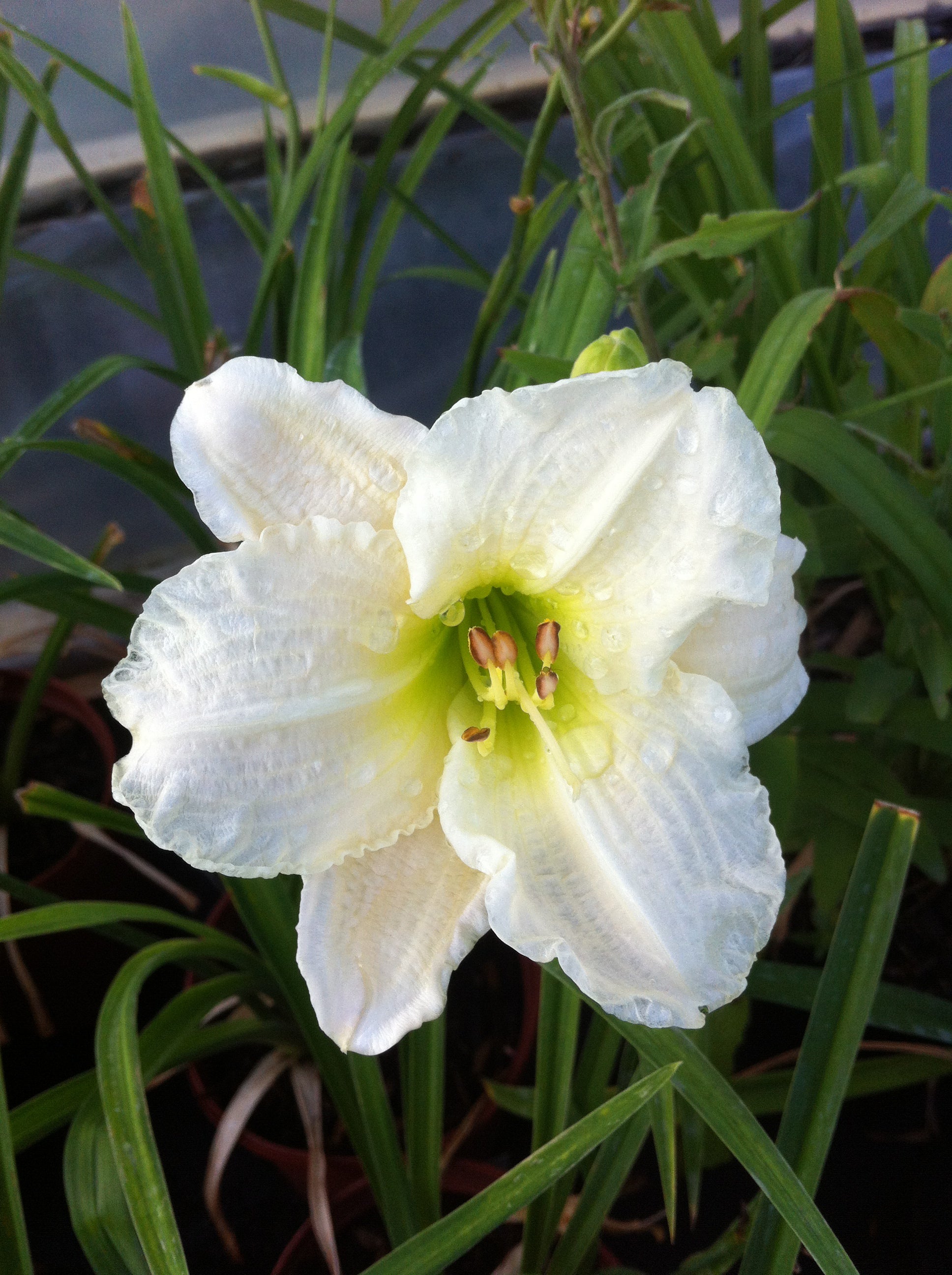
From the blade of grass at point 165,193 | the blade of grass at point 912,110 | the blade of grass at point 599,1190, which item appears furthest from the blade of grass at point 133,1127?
the blade of grass at point 912,110

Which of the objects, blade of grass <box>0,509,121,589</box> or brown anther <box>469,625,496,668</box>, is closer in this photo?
brown anther <box>469,625,496,668</box>

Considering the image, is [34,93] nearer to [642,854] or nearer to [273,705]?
[273,705]

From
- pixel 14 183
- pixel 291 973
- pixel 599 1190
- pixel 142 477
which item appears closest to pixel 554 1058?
pixel 599 1190

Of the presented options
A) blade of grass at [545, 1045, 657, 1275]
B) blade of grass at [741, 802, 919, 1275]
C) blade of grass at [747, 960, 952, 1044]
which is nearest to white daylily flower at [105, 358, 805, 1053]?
blade of grass at [741, 802, 919, 1275]

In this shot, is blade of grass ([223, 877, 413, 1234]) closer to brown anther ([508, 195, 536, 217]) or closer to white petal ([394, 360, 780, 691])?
white petal ([394, 360, 780, 691])

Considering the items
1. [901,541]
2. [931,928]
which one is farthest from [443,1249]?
[931,928]

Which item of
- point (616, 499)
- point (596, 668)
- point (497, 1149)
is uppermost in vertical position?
point (616, 499)
